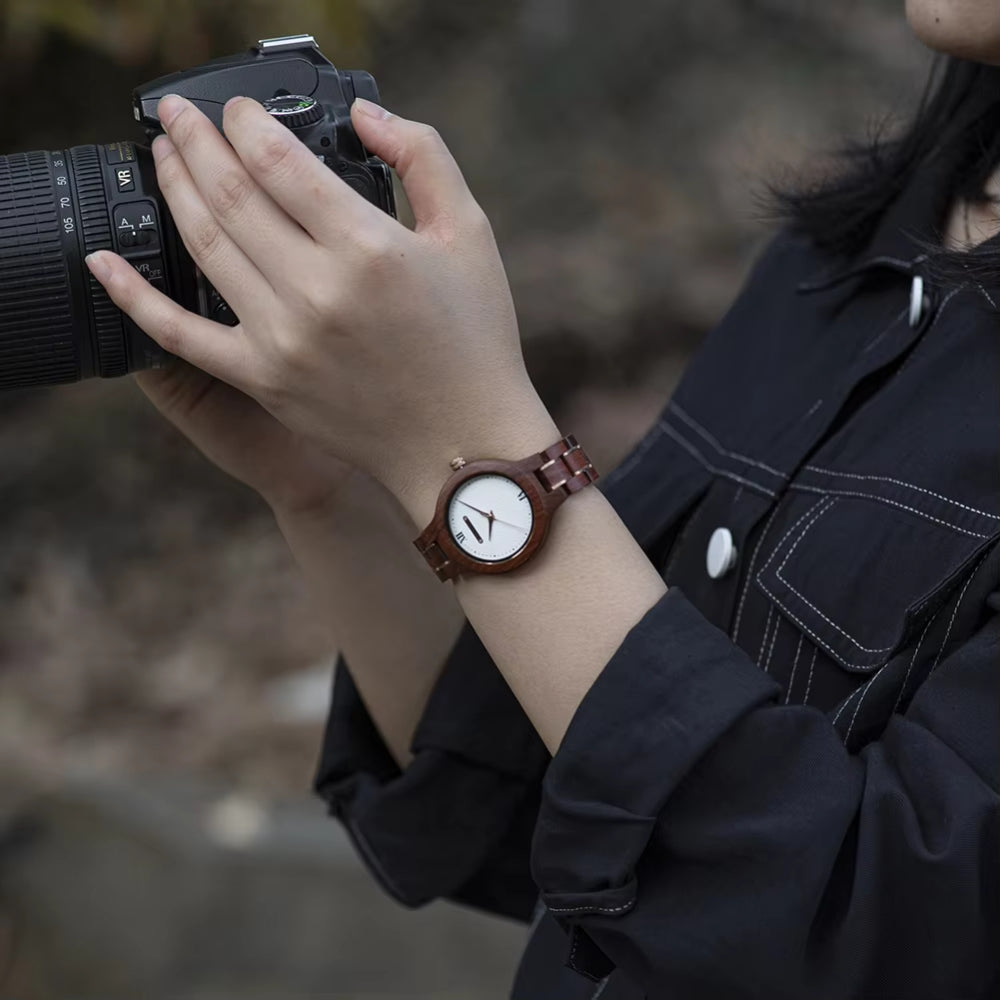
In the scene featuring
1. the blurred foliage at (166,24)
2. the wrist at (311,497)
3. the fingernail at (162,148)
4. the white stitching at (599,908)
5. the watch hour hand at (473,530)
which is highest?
the fingernail at (162,148)

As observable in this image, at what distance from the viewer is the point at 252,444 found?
3.53 ft

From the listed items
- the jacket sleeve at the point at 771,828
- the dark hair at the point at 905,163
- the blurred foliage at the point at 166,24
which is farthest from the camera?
the blurred foliage at the point at 166,24

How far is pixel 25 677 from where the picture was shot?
8.79ft

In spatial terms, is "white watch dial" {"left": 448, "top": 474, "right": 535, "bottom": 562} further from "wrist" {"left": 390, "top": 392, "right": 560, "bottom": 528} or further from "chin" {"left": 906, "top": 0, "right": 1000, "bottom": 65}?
"chin" {"left": 906, "top": 0, "right": 1000, "bottom": 65}

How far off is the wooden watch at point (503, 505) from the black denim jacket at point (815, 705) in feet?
0.27

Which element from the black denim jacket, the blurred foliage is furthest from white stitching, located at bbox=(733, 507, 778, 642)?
the blurred foliage

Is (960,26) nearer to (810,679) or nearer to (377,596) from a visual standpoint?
(810,679)

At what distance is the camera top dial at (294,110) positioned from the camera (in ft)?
2.79

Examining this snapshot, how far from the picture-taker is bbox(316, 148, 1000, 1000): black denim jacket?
0.73m

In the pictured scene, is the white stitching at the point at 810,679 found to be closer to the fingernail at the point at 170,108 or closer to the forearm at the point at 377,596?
the forearm at the point at 377,596

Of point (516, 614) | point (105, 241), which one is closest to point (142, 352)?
point (105, 241)

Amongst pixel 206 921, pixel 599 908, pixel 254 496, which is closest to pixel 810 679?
pixel 599 908

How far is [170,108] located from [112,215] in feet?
0.36

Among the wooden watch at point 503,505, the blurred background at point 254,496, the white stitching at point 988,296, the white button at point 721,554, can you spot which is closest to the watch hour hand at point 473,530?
the wooden watch at point 503,505
